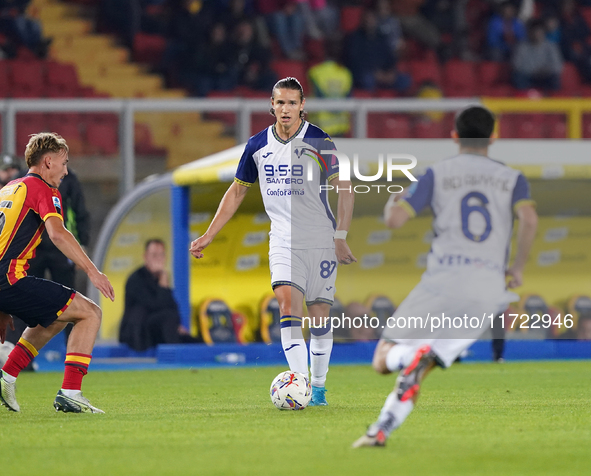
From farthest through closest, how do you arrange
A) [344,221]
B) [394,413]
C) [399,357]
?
[344,221]
[399,357]
[394,413]

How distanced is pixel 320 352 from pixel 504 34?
13.6m

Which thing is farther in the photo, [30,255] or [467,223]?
[30,255]

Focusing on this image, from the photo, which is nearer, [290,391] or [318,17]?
[290,391]

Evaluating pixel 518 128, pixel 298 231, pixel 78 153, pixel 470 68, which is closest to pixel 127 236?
pixel 78 153

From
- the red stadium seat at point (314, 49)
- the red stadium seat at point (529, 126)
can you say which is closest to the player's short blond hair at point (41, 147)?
the red stadium seat at point (529, 126)

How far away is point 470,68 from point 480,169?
14.1m

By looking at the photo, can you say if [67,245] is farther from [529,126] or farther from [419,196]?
[529,126]

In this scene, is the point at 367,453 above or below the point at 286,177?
below

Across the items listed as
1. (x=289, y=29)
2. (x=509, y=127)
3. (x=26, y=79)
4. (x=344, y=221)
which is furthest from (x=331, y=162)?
(x=289, y=29)

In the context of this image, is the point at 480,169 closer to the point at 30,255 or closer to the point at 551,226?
the point at 30,255

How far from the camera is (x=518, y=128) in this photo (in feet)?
45.9

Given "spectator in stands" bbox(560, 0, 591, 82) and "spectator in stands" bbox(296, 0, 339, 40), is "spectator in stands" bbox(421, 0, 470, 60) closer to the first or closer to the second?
"spectator in stands" bbox(560, 0, 591, 82)

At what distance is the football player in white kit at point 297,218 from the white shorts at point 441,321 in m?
1.81

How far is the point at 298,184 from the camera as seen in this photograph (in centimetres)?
719
